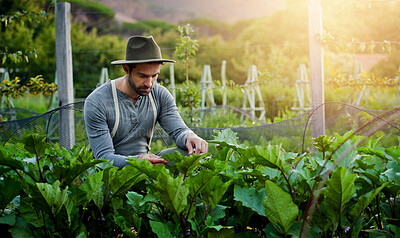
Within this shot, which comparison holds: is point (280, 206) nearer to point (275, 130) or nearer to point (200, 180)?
point (200, 180)

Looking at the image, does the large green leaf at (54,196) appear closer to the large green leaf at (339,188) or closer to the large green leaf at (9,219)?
the large green leaf at (9,219)

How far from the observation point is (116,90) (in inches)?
97.3

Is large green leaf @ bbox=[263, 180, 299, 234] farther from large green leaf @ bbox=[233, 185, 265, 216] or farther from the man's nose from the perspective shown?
the man's nose

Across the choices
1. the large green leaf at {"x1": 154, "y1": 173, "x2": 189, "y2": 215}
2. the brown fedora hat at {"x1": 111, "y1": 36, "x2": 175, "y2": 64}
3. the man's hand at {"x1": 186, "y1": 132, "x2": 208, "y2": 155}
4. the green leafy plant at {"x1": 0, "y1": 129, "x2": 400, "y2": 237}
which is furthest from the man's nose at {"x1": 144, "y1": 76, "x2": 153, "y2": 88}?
the large green leaf at {"x1": 154, "y1": 173, "x2": 189, "y2": 215}

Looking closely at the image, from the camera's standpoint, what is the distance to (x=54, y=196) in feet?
2.87

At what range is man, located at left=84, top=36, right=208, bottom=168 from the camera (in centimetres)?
223

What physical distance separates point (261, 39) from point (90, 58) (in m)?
6.22

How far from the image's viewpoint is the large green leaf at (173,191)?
809 mm

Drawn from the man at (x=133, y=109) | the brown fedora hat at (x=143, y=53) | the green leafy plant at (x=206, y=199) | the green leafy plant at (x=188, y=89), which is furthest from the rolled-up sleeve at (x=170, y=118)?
the green leafy plant at (x=188, y=89)

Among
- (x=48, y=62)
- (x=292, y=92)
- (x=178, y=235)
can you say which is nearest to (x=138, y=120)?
(x=178, y=235)

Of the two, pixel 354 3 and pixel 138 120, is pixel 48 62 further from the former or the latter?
pixel 138 120

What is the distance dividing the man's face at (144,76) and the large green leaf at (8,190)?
1.40m

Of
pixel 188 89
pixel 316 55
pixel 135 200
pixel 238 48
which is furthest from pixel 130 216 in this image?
pixel 238 48

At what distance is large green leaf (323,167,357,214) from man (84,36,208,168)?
1223 mm
